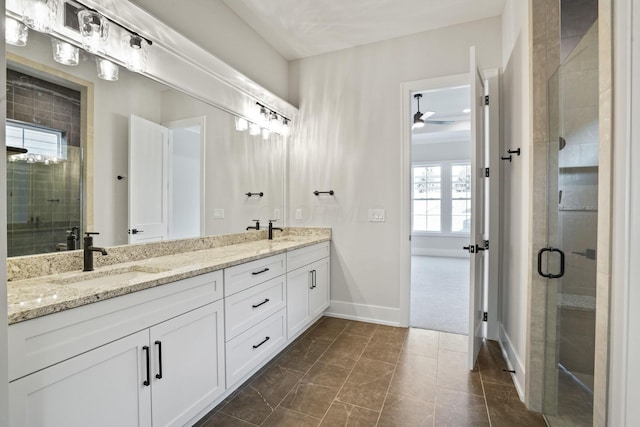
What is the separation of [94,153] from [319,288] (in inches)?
85.7

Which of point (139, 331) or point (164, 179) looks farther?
point (164, 179)

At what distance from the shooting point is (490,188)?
2.62 metres

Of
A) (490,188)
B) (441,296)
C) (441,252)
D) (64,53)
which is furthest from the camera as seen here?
(441,252)

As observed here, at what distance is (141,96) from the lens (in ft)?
6.28

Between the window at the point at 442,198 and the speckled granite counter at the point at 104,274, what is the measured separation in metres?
6.19

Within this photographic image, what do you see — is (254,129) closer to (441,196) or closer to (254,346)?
(254,346)

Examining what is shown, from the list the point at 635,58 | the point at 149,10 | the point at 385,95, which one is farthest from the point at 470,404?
the point at 149,10

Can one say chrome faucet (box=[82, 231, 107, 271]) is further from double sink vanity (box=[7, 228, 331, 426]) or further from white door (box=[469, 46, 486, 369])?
white door (box=[469, 46, 486, 369])

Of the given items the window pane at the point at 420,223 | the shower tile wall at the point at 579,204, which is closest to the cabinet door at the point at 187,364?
the shower tile wall at the point at 579,204

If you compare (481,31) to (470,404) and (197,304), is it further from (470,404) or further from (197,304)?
(197,304)

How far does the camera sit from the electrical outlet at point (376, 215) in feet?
10.2

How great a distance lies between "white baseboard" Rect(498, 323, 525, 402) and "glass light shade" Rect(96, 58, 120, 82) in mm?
3113

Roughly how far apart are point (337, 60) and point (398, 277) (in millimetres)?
2417

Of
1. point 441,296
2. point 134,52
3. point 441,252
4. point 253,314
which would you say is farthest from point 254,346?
point 441,252
